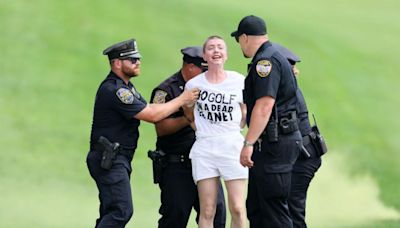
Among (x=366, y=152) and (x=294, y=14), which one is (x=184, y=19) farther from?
(x=366, y=152)

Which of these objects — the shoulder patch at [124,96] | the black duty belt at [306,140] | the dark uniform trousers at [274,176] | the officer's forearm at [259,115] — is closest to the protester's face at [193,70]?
the shoulder patch at [124,96]

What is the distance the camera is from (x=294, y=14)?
19.5 meters

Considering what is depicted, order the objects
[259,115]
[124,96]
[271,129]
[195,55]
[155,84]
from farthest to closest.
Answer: [155,84] < [195,55] < [124,96] < [271,129] < [259,115]

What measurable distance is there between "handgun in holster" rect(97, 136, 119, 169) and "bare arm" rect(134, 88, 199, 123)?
13.3 inches

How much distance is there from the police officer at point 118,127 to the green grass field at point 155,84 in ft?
9.62

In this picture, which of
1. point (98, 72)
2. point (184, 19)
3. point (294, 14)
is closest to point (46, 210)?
point (98, 72)

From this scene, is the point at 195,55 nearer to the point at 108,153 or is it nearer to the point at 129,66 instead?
the point at 129,66

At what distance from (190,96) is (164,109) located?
0.28 metres

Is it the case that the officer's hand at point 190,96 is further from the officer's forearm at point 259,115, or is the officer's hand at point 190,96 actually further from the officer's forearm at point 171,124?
the officer's forearm at point 259,115

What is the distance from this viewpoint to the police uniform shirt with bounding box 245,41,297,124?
884 centimetres

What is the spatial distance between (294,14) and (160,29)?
2769mm

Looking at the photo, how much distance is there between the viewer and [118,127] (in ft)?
32.3

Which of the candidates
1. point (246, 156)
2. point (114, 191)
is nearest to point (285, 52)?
point (246, 156)

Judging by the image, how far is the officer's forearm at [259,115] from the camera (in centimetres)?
881
